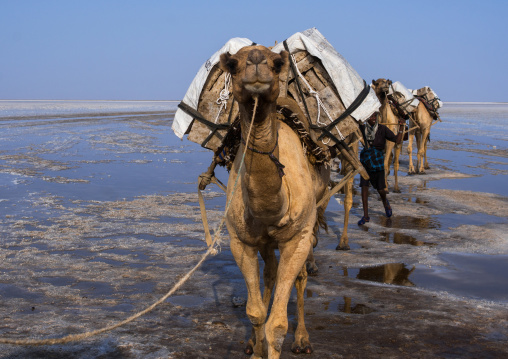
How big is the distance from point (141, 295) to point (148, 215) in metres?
5.21

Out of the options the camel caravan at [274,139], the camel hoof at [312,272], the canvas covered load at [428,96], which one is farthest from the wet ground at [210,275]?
the canvas covered load at [428,96]

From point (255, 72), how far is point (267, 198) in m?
0.97

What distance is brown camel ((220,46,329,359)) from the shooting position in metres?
4.04

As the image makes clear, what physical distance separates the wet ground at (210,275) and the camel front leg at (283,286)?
942 mm

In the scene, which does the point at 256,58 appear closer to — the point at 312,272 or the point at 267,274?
the point at 267,274

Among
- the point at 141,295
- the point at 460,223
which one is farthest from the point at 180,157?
the point at 141,295

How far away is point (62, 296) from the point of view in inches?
294

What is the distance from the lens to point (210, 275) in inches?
339

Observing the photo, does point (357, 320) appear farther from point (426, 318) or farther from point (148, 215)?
point (148, 215)

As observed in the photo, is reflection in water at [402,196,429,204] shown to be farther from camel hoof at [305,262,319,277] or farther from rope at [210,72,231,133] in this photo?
rope at [210,72,231,133]

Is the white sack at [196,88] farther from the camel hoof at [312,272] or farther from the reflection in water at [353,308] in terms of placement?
the camel hoof at [312,272]

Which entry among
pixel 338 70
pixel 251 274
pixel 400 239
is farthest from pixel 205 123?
pixel 400 239

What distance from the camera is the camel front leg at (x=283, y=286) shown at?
500 centimetres

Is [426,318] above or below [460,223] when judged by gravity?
above
